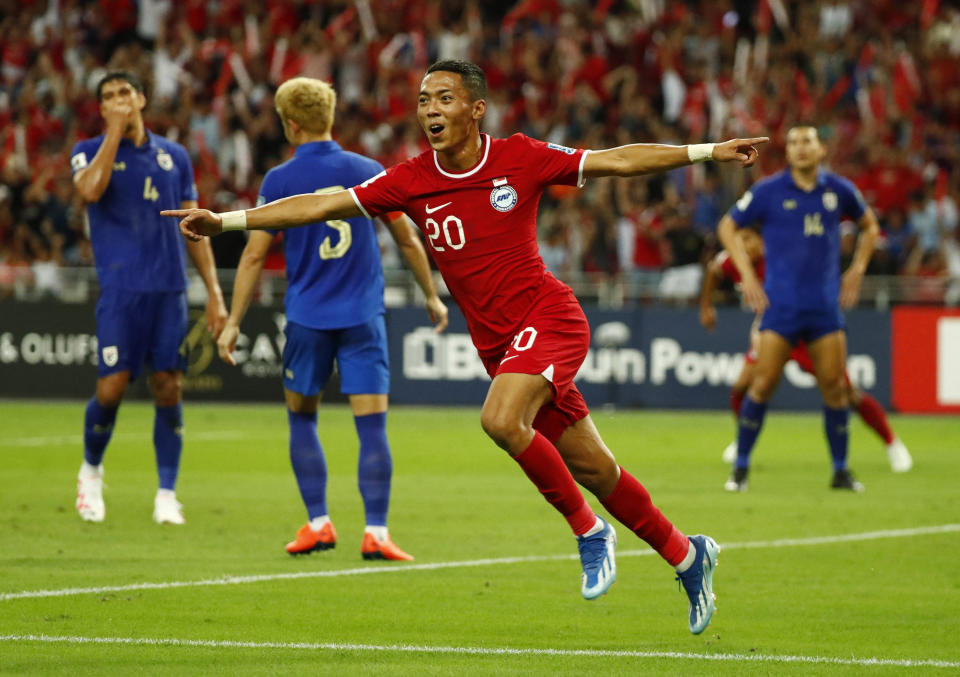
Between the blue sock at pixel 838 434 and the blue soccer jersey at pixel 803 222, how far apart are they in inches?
34.0

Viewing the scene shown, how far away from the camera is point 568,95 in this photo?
78.6 feet

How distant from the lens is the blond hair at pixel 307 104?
27.4 ft

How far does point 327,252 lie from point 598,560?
293 cm

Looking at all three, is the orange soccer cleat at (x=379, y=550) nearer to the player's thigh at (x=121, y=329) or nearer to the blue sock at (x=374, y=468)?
the blue sock at (x=374, y=468)

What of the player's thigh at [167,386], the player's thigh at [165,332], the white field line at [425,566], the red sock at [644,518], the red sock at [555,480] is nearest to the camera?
the red sock at [555,480]

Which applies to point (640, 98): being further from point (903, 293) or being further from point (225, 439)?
point (225, 439)

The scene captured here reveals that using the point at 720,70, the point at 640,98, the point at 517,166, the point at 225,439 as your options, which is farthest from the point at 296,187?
the point at 720,70

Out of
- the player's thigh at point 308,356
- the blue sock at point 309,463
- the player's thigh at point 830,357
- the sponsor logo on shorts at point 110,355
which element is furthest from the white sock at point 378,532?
the player's thigh at point 830,357

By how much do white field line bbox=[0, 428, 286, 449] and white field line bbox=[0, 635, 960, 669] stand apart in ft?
31.8

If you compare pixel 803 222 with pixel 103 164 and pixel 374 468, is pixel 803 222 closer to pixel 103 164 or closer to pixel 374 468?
pixel 374 468

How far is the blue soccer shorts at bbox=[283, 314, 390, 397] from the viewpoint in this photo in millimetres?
8383

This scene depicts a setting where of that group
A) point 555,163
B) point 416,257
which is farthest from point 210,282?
point 555,163

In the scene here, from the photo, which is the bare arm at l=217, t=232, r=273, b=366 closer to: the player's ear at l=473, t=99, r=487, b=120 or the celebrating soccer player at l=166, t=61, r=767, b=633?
the celebrating soccer player at l=166, t=61, r=767, b=633

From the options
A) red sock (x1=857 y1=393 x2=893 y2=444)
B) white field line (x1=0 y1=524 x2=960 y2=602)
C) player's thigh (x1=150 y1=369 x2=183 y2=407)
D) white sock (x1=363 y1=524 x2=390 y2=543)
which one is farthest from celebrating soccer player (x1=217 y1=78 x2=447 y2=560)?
red sock (x1=857 y1=393 x2=893 y2=444)
